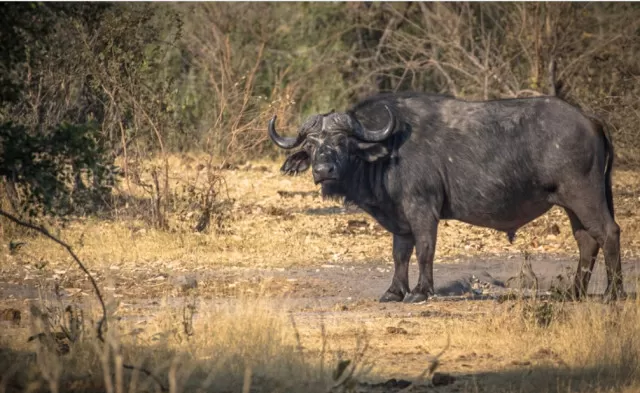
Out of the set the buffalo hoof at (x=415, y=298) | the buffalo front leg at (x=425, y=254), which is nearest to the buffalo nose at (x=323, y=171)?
the buffalo front leg at (x=425, y=254)

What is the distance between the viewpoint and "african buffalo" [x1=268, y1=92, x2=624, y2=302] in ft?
32.8

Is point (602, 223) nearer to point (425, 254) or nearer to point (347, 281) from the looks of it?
point (425, 254)

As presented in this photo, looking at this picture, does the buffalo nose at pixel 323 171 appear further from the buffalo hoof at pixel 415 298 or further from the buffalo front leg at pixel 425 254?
the buffalo hoof at pixel 415 298

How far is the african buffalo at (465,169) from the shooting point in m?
9.98

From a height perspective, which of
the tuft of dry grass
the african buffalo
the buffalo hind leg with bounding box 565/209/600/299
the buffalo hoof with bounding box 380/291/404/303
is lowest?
the buffalo hoof with bounding box 380/291/404/303

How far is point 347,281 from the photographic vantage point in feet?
36.8

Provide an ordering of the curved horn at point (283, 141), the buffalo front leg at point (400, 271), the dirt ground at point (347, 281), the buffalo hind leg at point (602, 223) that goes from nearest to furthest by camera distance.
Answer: the dirt ground at point (347, 281)
the buffalo hind leg at point (602, 223)
the buffalo front leg at point (400, 271)
the curved horn at point (283, 141)

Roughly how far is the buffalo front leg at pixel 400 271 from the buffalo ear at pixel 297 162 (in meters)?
1.08

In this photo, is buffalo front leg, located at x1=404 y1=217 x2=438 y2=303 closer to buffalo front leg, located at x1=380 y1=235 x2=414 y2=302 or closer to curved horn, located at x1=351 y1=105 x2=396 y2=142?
buffalo front leg, located at x1=380 y1=235 x2=414 y2=302

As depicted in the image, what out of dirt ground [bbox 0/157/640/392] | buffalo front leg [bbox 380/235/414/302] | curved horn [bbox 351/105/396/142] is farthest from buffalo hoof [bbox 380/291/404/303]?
curved horn [bbox 351/105/396/142]

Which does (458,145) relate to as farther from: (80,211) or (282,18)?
(282,18)

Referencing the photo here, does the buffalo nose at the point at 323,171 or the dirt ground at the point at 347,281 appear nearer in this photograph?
the dirt ground at the point at 347,281

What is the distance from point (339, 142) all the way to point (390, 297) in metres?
1.42

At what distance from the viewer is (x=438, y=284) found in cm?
1104
